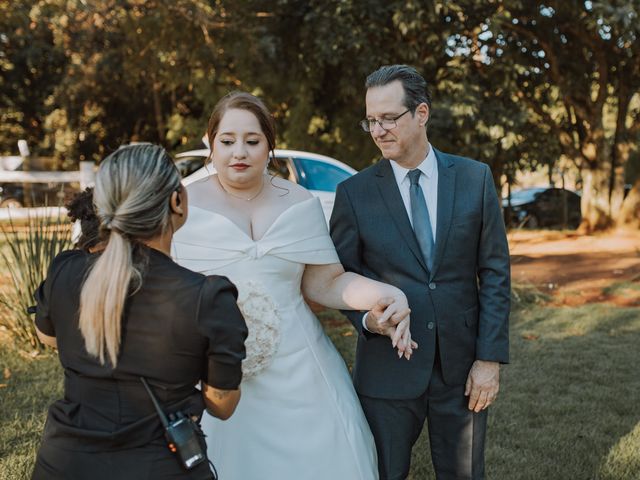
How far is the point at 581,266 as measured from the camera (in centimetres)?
1234

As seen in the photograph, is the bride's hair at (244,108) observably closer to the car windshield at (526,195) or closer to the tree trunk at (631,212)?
the tree trunk at (631,212)

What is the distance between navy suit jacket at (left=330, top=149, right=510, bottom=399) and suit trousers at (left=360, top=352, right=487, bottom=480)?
0.06 m

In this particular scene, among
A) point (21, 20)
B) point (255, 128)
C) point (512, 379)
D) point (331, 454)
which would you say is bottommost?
point (512, 379)

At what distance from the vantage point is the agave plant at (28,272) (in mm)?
6652

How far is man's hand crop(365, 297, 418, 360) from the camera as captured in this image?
2.53m

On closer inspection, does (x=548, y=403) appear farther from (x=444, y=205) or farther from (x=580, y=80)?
(x=580, y=80)

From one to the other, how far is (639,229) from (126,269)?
18085mm

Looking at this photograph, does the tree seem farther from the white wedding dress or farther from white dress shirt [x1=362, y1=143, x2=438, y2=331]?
the white wedding dress

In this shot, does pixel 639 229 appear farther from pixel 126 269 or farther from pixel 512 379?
pixel 126 269

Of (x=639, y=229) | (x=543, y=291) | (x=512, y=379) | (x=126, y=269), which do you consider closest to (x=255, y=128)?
(x=126, y=269)

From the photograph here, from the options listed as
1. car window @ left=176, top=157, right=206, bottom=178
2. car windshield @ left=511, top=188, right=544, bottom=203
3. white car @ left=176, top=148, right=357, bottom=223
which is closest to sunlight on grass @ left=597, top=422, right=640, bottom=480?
white car @ left=176, top=148, right=357, bottom=223

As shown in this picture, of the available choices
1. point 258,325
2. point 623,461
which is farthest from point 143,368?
point 623,461

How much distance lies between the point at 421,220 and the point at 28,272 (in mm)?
5012

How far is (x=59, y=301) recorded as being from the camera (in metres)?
1.91
